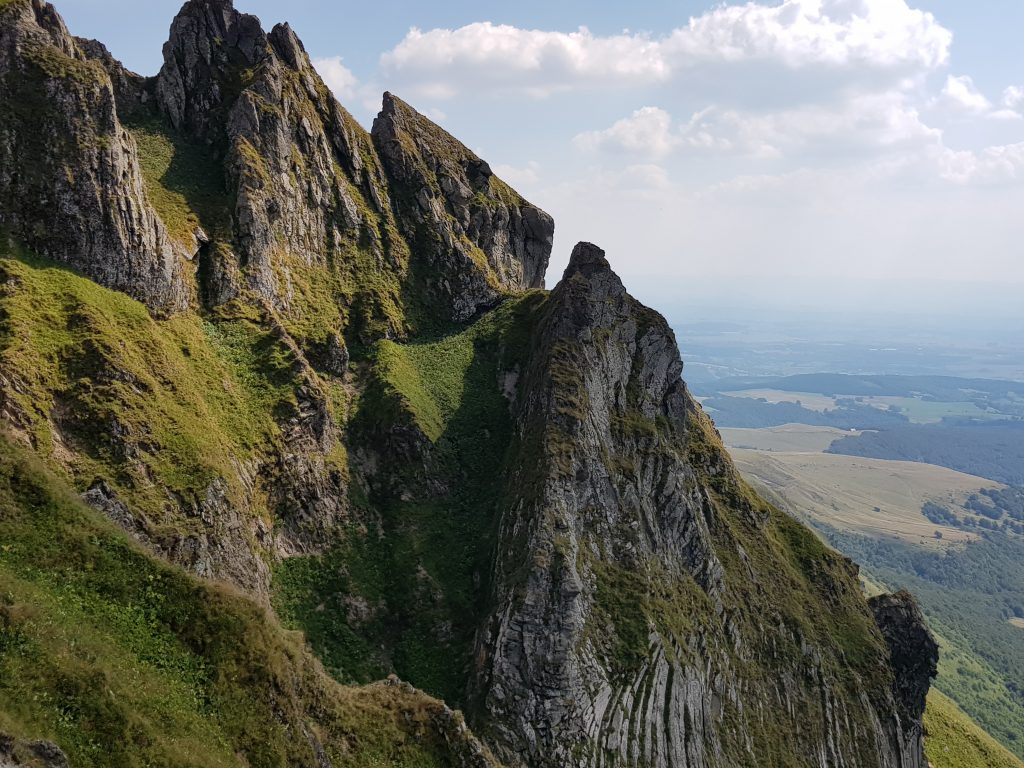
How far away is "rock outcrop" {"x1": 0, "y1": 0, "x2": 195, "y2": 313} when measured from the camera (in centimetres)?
4425

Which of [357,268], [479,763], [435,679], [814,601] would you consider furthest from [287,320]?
[814,601]

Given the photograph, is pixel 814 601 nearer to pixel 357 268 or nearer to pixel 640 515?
pixel 640 515

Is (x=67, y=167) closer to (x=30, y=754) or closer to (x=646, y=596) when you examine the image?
(x=30, y=754)

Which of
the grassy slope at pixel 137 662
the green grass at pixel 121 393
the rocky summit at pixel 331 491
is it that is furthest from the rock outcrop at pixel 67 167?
the grassy slope at pixel 137 662

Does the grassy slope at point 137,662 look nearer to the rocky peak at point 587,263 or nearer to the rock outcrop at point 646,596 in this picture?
the rock outcrop at point 646,596

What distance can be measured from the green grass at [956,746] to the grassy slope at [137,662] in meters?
72.4

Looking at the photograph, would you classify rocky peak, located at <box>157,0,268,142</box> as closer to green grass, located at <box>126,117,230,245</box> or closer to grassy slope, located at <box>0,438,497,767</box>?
green grass, located at <box>126,117,230,245</box>

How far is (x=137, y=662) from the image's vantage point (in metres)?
24.3

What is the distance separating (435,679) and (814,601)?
39.8 meters

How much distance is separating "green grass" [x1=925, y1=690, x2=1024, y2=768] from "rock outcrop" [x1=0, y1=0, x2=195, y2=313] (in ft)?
300

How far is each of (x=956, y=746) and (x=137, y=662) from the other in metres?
92.5

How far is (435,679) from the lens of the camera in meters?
44.7

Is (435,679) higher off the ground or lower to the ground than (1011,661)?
higher

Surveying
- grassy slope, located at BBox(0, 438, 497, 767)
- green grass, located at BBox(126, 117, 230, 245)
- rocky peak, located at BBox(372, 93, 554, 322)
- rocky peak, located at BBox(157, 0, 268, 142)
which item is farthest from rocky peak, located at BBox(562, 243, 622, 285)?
grassy slope, located at BBox(0, 438, 497, 767)
